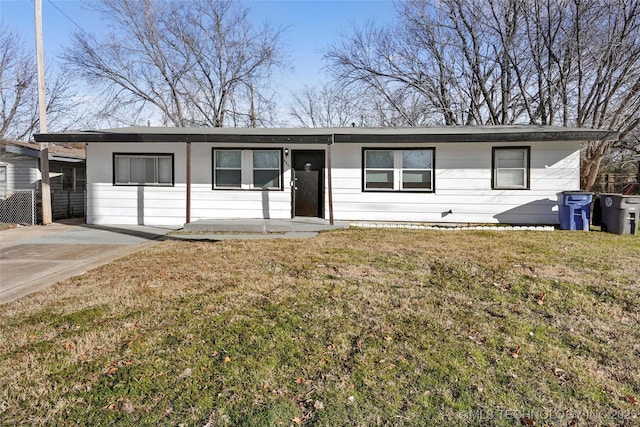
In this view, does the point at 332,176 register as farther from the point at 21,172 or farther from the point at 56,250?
the point at 21,172

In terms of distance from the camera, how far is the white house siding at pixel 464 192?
9344 millimetres

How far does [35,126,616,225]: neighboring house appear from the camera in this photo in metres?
9.41

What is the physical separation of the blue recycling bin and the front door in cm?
612

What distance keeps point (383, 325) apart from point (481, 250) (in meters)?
3.88

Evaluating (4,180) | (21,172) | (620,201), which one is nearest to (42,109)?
(21,172)

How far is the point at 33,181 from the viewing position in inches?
520

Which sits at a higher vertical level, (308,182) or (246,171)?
(246,171)

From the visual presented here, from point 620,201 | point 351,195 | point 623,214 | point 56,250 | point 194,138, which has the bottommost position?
point 56,250

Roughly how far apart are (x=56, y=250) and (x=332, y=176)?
6.57 metres

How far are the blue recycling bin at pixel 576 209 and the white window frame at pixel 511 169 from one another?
1007 millimetres

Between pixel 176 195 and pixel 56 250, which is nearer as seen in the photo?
pixel 56 250

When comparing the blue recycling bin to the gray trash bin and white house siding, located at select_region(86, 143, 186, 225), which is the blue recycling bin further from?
white house siding, located at select_region(86, 143, 186, 225)

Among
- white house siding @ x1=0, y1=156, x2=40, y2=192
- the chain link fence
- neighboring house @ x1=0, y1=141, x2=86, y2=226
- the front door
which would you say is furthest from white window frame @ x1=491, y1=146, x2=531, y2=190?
white house siding @ x1=0, y1=156, x2=40, y2=192

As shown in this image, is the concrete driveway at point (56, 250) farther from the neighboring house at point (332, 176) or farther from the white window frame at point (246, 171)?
the white window frame at point (246, 171)
